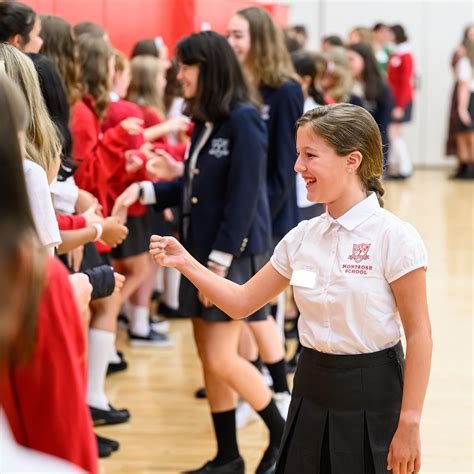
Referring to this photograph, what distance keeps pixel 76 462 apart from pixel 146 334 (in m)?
4.62

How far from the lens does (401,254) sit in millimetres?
2445

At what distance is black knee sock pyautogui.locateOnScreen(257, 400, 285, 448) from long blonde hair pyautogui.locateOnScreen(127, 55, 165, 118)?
8.14 ft

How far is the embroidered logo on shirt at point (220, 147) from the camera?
3.85 metres

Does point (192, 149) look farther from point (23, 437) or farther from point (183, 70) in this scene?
point (23, 437)

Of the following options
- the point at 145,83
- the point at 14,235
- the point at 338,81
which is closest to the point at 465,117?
the point at 338,81

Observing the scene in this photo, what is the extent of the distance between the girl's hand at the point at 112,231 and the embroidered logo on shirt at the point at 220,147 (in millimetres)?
486

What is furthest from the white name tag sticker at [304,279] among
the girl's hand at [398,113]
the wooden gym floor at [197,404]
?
the girl's hand at [398,113]

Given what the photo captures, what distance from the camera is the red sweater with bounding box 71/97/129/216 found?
4.30 m

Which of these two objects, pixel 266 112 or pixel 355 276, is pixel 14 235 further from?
pixel 266 112

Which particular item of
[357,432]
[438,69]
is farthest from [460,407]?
[438,69]

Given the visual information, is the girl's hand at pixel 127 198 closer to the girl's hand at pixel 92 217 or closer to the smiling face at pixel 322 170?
the girl's hand at pixel 92 217

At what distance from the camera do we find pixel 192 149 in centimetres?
396

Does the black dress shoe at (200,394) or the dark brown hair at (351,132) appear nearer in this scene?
Answer: the dark brown hair at (351,132)

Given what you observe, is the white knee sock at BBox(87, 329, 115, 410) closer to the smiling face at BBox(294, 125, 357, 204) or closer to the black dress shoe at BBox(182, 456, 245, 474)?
the black dress shoe at BBox(182, 456, 245, 474)
